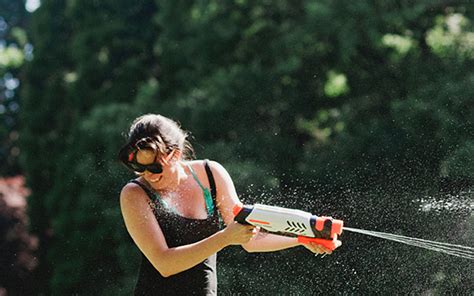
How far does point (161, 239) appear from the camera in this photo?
8.23 ft

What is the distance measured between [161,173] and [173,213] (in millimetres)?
148

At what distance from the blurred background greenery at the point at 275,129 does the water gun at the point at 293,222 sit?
298cm

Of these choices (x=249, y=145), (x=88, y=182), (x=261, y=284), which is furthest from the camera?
(x=88, y=182)

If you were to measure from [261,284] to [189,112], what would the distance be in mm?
2241

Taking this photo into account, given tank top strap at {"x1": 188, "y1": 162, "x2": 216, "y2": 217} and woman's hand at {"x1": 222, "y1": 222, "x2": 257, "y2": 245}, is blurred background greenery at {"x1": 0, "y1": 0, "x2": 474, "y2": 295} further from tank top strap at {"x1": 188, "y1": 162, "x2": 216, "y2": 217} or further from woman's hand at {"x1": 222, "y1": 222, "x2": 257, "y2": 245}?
woman's hand at {"x1": 222, "y1": 222, "x2": 257, "y2": 245}

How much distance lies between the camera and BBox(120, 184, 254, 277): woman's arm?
96.0 inches

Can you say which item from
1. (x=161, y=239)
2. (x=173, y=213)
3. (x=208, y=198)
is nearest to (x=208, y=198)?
(x=208, y=198)

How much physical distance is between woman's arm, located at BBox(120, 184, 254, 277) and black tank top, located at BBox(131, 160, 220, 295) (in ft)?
0.17

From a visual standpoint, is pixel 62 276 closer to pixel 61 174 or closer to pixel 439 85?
pixel 61 174

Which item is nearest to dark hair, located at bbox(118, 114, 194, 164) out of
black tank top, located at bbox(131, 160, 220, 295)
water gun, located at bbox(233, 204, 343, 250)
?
black tank top, located at bbox(131, 160, 220, 295)

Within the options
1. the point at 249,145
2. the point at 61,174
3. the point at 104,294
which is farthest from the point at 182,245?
the point at 61,174

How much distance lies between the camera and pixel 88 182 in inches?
320

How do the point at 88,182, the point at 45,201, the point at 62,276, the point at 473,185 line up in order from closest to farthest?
the point at 473,185, the point at 88,182, the point at 62,276, the point at 45,201

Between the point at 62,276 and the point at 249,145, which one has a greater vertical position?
the point at 249,145
